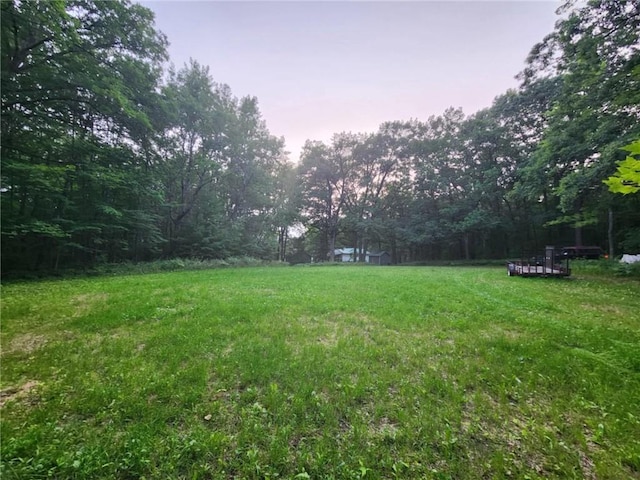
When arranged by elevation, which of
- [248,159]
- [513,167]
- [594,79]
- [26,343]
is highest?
[248,159]

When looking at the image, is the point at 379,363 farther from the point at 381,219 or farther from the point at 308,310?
the point at 381,219

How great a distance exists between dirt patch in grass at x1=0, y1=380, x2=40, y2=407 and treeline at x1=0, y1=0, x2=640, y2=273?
8.81 meters

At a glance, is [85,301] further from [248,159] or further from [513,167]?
[513,167]

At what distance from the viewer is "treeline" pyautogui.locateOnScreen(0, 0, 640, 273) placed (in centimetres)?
939

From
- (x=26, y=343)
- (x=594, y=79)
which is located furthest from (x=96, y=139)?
(x=594, y=79)

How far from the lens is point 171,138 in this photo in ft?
65.2

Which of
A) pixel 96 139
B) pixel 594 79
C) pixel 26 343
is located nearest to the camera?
pixel 26 343

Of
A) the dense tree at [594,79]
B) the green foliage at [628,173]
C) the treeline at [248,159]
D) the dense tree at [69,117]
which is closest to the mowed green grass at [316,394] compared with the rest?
the green foliage at [628,173]

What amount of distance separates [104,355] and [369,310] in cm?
499

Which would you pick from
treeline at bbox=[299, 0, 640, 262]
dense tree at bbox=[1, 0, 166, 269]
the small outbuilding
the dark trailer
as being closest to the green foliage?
treeline at bbox=[299, 0, 640, 262]

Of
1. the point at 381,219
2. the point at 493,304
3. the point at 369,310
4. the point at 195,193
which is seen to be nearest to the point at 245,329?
the point at 369,310

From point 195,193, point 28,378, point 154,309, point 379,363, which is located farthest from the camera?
point 195,193

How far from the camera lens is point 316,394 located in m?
2.83

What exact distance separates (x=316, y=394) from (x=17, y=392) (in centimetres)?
340
